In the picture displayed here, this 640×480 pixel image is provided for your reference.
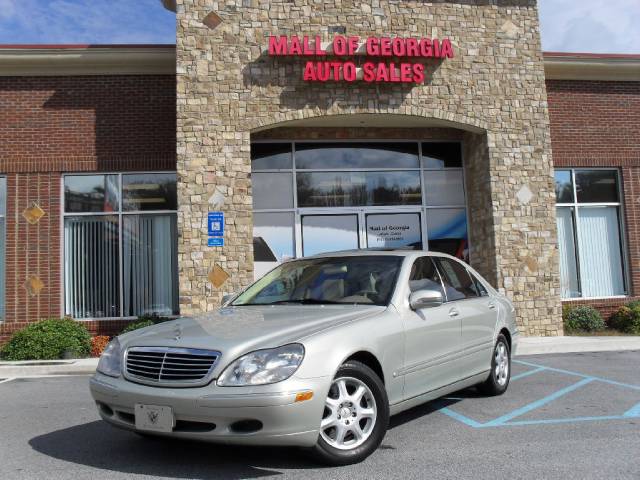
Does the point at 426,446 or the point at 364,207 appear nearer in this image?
the point at 426,446

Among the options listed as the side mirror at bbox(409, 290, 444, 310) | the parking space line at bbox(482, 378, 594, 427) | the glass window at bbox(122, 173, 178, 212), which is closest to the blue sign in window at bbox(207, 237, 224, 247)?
the glass window at bbox(122, 173, 178, 212)

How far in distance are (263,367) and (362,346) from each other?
31.2 inches

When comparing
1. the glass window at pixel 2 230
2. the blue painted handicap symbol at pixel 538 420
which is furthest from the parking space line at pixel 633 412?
the glass window at pixel 2 230

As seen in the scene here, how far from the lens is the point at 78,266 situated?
1258 centimetres

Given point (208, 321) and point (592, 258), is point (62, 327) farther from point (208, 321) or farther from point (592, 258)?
point (592, 258)

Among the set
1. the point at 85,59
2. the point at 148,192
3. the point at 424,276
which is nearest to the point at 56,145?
the point at 85,59

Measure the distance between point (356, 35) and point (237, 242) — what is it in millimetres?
4665

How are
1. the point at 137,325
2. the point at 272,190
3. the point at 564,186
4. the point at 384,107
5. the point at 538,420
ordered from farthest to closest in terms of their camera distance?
the point at 564,186
the point at 272,190
the point at 384,107
the point at 137,325
the point at 538,420

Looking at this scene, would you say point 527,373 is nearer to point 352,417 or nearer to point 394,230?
point 352,417

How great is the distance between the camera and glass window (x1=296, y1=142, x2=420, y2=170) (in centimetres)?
1333

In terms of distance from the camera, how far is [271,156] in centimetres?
1319

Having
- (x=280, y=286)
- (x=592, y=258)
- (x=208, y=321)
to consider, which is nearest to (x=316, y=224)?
(x=592, y=258)

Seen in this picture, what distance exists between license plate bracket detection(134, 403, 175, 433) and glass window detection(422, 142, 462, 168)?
35.4ft

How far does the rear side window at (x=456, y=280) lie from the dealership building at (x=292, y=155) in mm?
5709
